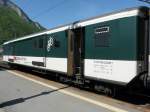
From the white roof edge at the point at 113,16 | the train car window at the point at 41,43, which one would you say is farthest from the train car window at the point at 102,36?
the train car window at the point at 41,43

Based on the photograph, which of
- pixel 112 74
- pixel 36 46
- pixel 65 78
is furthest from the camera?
pixel 36 46

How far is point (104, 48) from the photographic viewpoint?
13758mm

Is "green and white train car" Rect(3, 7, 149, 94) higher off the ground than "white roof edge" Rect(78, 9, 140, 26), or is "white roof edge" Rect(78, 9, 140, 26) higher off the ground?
"white roof edge" Rect(78, 9, 140, 26)

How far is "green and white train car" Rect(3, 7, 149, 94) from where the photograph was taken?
39.7ft

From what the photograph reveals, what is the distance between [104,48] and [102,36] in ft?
1.49

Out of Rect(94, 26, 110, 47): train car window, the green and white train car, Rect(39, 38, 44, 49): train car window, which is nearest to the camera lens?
the green and white train car

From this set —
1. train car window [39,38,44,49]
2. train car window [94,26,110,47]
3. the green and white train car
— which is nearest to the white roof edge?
the green and white train car

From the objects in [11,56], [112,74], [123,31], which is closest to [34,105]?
[112,74]

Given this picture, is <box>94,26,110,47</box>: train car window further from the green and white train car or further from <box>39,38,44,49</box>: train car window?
<box>39,38,44,49</box>: train car window

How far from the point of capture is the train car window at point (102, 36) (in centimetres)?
1352

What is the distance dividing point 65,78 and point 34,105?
595 centimetres

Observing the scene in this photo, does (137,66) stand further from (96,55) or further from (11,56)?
(11,56)

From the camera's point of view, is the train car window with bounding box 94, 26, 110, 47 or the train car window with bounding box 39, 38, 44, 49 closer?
the train car window with bounding box 94, 26, 110, 47

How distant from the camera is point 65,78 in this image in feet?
59.7
